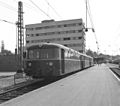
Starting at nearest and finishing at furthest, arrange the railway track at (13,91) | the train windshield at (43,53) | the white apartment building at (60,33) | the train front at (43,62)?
the railway track at (13,91)
the train front at (43,62)
the train windshield at (43,53)
the white apartment building at (60,33)

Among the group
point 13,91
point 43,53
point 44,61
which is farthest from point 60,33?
point 13,91

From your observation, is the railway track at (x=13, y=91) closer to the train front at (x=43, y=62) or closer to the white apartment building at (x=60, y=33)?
the train front at (x=43, y=62)

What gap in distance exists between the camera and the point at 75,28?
86438 millimetres

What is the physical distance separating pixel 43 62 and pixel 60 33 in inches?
2891

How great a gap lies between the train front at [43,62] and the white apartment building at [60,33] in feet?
221

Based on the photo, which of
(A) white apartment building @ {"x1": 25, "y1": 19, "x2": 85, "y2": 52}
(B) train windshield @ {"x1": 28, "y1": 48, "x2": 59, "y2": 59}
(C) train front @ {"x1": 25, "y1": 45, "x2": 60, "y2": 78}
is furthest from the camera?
(A) white apartment building @ {"x1": 25, "y1": 19, "x2": 85, "y2": 52}

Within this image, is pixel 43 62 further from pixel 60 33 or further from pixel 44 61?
pixel 60 33

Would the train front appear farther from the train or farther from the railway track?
the railway track

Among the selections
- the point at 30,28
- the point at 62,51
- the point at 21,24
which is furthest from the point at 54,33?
the point at 62,51

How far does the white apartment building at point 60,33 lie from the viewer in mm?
85938

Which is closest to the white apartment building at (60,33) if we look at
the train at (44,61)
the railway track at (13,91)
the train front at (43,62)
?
the train at (44,61)

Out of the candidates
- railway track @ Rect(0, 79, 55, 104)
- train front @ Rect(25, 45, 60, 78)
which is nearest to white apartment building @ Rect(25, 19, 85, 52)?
train front @ Rect(25, 45, 60, 78)

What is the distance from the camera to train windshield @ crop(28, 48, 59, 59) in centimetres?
1652

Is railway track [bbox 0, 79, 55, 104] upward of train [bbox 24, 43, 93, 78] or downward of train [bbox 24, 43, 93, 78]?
downward
